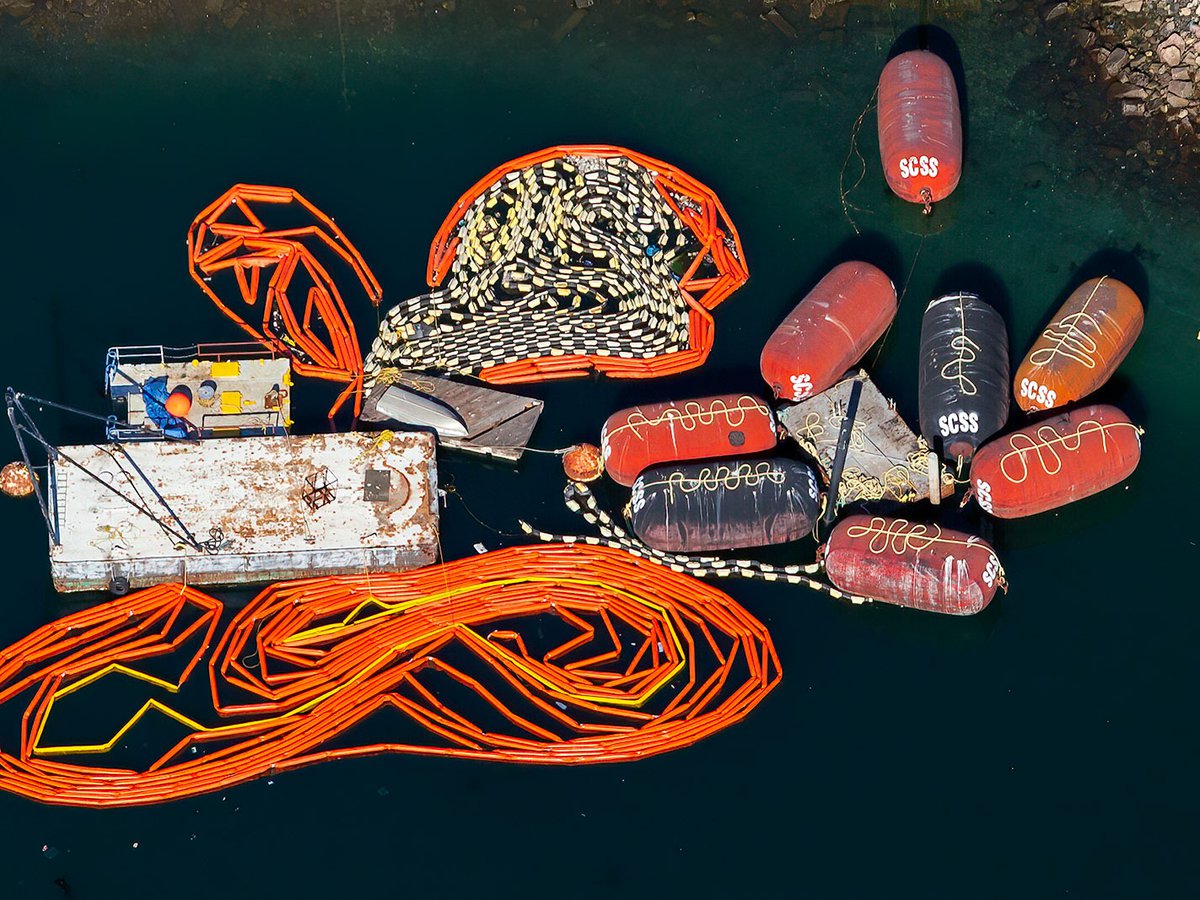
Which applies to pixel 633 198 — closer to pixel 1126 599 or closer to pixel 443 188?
pixel 443 188

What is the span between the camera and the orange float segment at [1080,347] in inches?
2069

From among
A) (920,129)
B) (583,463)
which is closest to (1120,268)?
(920,129)

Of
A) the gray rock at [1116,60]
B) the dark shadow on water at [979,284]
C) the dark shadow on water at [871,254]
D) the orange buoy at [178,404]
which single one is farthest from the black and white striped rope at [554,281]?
the gray rock at [1116,60]

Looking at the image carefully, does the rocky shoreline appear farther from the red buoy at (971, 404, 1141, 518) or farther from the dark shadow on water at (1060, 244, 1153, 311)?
the red buoy at (971, 404, 1141, 518)

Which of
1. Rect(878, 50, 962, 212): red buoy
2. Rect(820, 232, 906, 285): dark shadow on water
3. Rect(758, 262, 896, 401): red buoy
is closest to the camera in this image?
Rect(758, 262, 896, 401): red buoy

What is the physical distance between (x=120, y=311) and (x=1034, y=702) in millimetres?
33320

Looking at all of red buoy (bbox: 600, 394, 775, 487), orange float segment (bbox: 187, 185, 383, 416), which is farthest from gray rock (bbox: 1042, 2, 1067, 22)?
orange float segment (bbox: 187, 185, 383, 416)

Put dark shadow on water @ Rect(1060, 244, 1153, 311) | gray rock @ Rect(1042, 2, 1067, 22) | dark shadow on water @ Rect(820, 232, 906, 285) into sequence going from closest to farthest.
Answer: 1. dark shadow on water @ Rect(1060, 244, 1153, 311)
2. dark shadow on water @ Rect(820, 232, 906, 285)
3. gray rock @ Rect(1042, 2, 1067, 22)

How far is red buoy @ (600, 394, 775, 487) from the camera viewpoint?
52.4 meters

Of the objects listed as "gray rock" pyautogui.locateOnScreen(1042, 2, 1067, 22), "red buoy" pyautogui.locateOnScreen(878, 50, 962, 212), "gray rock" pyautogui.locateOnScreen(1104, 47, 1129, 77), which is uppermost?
"gray rock" pyautogui.locateOnScreen(1042, 2, 1067, 22)

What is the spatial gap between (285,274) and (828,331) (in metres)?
19.1

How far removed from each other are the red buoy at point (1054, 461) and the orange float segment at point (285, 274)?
68.5 ft

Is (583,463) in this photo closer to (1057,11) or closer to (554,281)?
(554,281)

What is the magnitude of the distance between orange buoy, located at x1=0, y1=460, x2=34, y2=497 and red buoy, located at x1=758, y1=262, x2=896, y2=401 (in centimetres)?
2422
